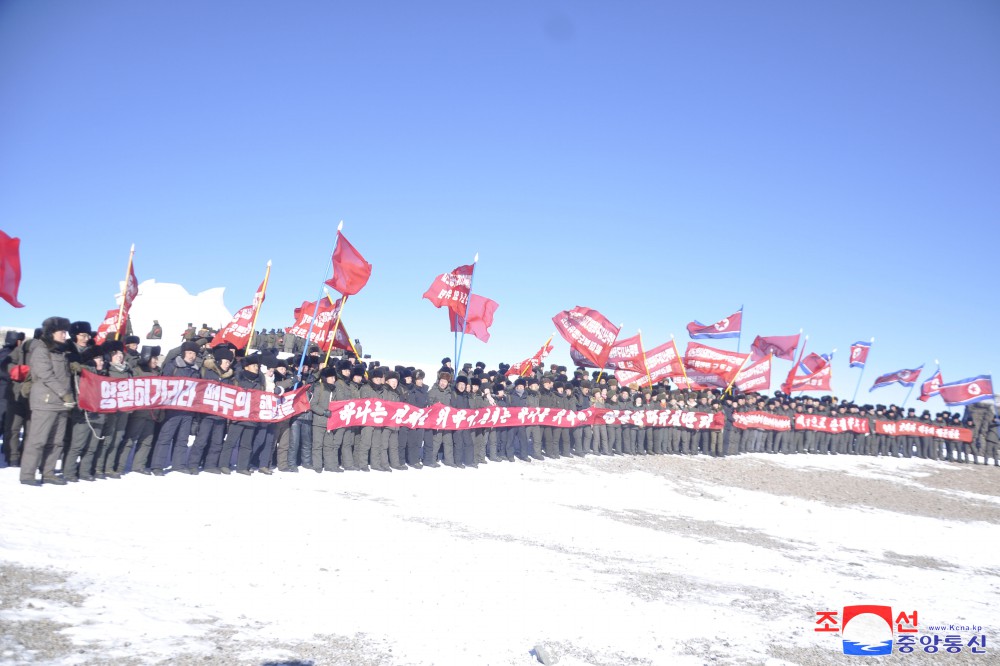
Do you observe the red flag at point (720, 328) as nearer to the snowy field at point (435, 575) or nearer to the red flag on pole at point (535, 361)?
the red flag on pole at point (535, 361)

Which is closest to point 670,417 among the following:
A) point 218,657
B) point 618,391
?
point 618,391

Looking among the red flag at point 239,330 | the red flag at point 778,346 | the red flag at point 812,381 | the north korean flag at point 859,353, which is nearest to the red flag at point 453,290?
the red flag at point 239,330

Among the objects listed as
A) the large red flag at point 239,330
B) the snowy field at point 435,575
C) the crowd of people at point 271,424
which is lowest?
the snowy field at point 435,575

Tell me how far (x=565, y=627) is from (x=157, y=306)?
135ft

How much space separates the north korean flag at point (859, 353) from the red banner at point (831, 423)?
185 inches

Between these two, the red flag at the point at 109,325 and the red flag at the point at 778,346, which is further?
the red flag at the point at 778,346

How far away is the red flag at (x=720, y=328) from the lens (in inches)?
928

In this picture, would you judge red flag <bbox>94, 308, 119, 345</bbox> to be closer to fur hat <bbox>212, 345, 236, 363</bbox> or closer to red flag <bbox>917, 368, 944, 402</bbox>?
fur hat <bbox>212, 345, 236, 363</bbox>

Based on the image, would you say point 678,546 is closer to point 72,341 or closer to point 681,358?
point 72,341

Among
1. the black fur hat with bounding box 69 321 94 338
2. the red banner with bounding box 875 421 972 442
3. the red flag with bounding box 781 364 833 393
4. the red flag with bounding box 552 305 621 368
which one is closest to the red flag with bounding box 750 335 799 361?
the red flag with bounding box 781 364 833 393

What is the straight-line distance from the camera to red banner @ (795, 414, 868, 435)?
2389 centimetres

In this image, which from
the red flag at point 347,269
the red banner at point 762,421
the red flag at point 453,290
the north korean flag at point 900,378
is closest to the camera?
the red flag at point 347,269

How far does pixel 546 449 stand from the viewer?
16.0 meters

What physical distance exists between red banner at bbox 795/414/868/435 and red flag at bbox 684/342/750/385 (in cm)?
421
